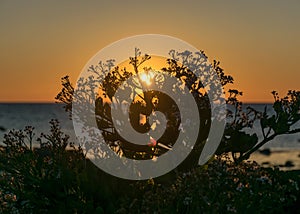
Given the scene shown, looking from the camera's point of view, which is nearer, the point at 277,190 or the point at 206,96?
the point at 277,190

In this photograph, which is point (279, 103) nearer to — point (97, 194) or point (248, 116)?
point (248, 116)

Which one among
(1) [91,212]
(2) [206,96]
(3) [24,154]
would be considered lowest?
(1) [91,212]

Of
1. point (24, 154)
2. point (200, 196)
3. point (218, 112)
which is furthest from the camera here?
point (218, 112)

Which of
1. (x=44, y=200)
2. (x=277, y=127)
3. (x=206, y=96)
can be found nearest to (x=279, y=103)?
(x=277, y=127)

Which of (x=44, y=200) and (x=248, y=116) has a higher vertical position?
(x=248, y=116)

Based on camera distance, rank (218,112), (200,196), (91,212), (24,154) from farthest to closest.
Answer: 1. (218,112)
2. (24,154)
3. (91,212)
4. (200,196)

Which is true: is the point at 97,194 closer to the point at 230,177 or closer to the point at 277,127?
the point at 230,177

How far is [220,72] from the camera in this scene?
8.86m

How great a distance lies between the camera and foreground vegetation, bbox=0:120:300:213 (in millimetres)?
7078

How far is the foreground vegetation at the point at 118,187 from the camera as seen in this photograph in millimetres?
7078

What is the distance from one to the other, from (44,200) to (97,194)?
61 centimetres

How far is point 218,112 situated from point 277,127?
2.59 ft

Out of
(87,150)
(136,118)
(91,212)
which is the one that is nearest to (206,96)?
(136,118)

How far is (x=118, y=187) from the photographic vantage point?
8.12 metres
